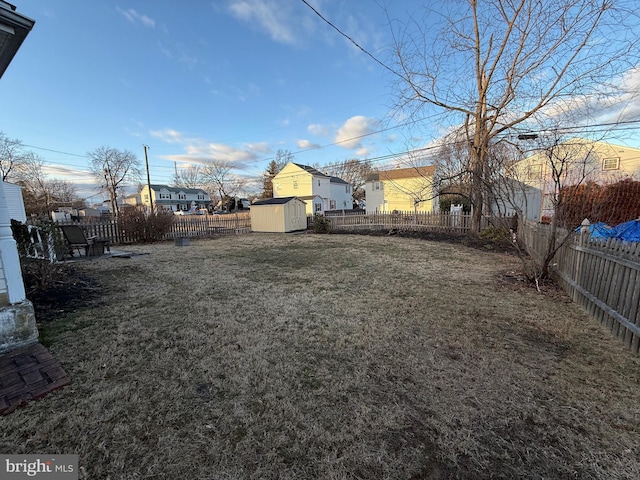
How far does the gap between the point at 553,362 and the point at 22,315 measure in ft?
16.8

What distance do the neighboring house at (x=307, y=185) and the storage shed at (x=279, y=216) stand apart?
51.5ft

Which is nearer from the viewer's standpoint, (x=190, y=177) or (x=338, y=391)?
(x=338, y=391)

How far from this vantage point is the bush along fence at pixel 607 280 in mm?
2662

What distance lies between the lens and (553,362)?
2465 mm

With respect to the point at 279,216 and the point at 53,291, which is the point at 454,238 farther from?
the point at 53,291

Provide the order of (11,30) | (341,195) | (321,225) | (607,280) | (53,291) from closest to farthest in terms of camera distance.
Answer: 1. (11,30)
2. (607,280)
3. (53,291)
4. (321,225)
5. (341,195)

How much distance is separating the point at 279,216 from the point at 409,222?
24.4 ft

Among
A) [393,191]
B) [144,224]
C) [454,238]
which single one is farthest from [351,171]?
[144,224]

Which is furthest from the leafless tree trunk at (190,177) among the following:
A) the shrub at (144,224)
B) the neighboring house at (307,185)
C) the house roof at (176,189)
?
the shrub at (144,224)

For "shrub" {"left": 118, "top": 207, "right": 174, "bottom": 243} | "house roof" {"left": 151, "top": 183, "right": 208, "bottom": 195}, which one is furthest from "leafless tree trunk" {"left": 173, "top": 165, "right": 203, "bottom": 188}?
"shrub" {"left": 118, "top": 207, "right": 174, "bottom": 243}

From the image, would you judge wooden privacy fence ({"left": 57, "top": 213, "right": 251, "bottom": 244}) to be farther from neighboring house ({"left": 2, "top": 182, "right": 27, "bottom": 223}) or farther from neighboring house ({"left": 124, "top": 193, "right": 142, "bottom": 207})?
neighboring house ({"left": 124, "top": 193, "right": 142, "bottom": 207})

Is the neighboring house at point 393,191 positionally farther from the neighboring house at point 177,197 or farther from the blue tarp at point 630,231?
the neighboring house at point 177,197

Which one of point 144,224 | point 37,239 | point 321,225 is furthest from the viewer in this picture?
point 321,225

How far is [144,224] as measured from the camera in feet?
39.0
